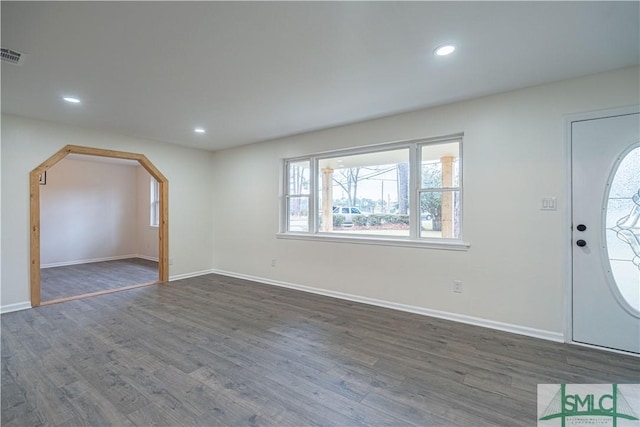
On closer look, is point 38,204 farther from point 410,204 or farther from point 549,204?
point 549,204

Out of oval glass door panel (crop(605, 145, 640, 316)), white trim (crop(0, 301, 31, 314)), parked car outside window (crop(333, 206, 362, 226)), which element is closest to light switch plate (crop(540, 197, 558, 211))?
oval glass door panel (crop(605, 145, 640, 316))

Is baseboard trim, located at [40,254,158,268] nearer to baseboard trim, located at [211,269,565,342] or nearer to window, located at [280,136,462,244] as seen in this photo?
baseboard trim, located at [211,269,565,342]

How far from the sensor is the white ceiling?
1.89m

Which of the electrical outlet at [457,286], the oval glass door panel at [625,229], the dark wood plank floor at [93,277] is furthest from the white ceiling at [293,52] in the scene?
the dark wood plank floor at [93,277]

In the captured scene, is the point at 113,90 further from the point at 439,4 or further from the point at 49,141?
the point at 439,4

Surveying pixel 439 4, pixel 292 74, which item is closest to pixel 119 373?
pixel 292 74

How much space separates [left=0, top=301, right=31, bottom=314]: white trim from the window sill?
342 cm

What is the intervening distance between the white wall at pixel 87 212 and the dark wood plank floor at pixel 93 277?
1.63 feet

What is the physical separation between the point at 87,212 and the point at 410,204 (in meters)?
7.78

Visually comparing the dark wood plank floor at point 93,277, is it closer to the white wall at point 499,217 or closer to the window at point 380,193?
the window at point 380,193

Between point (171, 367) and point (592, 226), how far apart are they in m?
3.95

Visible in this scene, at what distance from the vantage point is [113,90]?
307cm

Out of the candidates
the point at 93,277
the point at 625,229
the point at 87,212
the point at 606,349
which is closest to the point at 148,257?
the point at 87,212

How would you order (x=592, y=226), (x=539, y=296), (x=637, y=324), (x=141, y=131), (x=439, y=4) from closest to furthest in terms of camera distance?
(x=439, y=4), (x=637, y=324), (x=592, y=226), (x=539, y=296), (x=141, y=131)
